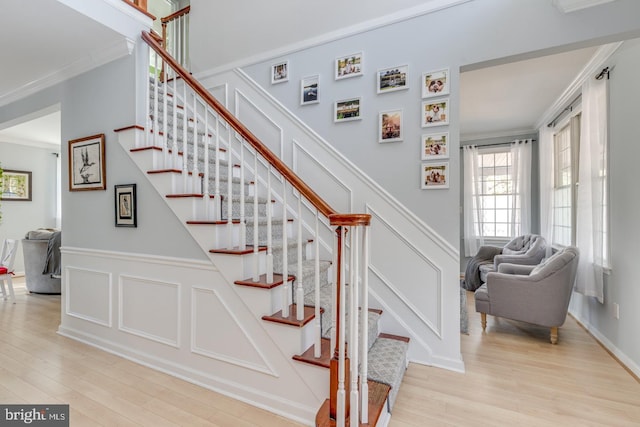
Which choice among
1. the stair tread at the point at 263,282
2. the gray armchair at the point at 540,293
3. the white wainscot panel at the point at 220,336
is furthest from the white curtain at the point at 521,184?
the white wainscot panel at the point at 220,336

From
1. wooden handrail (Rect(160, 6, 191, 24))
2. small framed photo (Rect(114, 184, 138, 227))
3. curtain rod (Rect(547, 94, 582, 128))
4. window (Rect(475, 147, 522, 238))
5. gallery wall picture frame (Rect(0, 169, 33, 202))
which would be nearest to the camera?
small framed photo (Rect(114, 184, 138, 227))

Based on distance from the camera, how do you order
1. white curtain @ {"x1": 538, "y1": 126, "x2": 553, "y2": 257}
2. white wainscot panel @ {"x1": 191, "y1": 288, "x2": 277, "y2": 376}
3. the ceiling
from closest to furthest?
white wainscot panel @ {"x1": 191, "y1": 288, "x2": 277, "y2": 376}, the ceiling, white curtain @ {"x1": 538, "y1": 126, "x2": 553, "y2": 257}

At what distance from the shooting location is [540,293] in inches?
111

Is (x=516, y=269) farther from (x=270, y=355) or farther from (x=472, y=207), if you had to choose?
(x=270, y=355)

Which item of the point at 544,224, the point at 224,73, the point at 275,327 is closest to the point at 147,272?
the point at 275,327

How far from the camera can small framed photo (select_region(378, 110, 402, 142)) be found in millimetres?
2516

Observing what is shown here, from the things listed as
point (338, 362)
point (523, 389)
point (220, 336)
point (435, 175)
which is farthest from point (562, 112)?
point (220, 336)

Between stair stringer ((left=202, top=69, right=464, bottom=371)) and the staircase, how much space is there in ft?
0.64

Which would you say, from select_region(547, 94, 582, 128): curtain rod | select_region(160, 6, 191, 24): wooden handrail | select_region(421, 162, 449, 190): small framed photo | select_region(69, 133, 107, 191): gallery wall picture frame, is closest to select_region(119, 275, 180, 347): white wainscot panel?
select_region(69, 133, 107, 191): gallery wall picture frame

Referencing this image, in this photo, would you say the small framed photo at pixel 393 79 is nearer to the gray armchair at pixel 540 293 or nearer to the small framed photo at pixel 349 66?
the small framed photo at pixel 349 66

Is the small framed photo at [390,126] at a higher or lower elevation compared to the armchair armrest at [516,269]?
higher

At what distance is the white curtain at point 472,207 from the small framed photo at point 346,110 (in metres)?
3.76

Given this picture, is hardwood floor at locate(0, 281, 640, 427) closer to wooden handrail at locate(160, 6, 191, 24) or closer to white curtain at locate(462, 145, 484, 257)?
white curtain at locate(462, 145, 484, 257)

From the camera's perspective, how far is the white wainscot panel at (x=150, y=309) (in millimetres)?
2297
